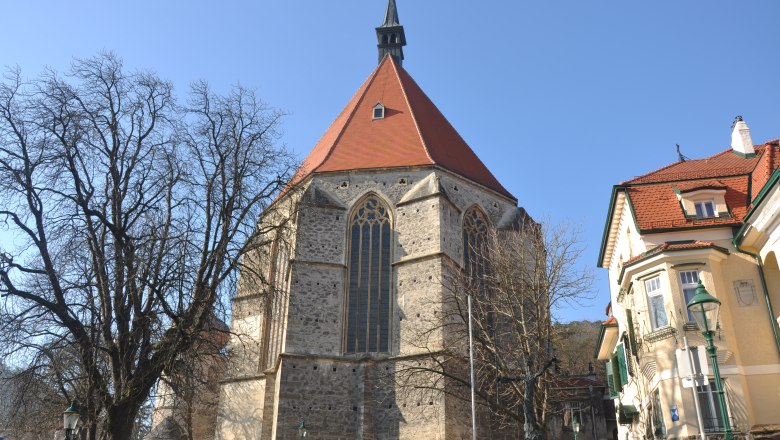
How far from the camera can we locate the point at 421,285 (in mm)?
20375

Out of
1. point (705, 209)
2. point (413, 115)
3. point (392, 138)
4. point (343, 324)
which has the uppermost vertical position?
point (413, 115)

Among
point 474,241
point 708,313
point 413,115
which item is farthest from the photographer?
point 413,115

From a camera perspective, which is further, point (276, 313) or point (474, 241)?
point (474, 241)

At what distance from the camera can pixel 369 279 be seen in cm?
2145

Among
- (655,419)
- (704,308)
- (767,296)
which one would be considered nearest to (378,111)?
(655,419)

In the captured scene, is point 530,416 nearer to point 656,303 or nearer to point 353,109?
point 656,303

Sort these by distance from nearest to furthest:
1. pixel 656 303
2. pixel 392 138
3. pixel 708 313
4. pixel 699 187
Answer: pixel 708 313, pixel 656 303, pixel 699 187, pixel 392 138

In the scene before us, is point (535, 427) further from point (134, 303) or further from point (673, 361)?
point (134, 303)

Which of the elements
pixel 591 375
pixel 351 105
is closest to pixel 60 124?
pixel 351 105

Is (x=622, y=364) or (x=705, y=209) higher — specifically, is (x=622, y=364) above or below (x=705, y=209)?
below

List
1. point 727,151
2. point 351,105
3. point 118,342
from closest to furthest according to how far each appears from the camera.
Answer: point 118,342 < point 727,151 < point 351,105

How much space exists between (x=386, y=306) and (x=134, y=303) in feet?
33.7

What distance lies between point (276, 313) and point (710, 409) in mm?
14327

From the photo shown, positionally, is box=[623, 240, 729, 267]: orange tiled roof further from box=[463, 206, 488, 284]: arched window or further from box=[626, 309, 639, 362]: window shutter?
box=[463, 206, 488, 284]: arched window
